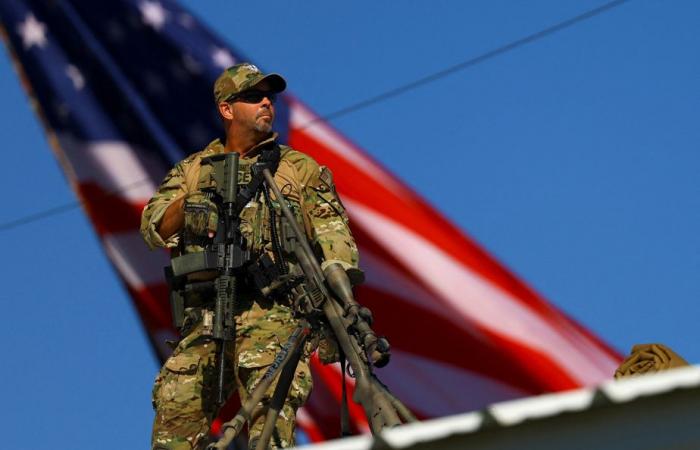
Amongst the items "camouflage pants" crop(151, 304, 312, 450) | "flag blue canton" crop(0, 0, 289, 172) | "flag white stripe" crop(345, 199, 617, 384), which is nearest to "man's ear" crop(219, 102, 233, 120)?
"camouflage pants" crop(151, 304, 312, 450)

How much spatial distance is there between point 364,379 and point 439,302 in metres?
7.98

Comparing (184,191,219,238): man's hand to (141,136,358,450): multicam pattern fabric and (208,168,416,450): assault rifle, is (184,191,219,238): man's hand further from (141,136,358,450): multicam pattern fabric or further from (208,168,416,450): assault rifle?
(208,168,416,450): assault rifle

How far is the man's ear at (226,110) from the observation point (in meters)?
7.19

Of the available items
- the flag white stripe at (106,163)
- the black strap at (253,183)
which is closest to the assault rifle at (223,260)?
the black strap at (253,183)

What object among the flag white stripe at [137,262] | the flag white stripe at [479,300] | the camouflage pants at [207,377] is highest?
the flag white stripe at [479,300]

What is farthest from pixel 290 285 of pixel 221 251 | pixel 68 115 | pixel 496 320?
pixel 68 115

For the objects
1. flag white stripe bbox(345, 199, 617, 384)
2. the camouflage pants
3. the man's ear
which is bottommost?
the camouflage pants

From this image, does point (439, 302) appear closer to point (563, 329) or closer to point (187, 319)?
point (563, 329)

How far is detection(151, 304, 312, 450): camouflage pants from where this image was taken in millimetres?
6562

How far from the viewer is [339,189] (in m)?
14.2

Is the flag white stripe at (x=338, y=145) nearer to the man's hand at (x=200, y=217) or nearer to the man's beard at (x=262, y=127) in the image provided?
the man's beard at (x=262, y=127)

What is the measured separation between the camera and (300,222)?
271 inches

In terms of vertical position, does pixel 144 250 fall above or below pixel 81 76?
below

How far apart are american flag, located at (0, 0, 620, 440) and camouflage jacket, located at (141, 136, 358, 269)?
651 centimetres
